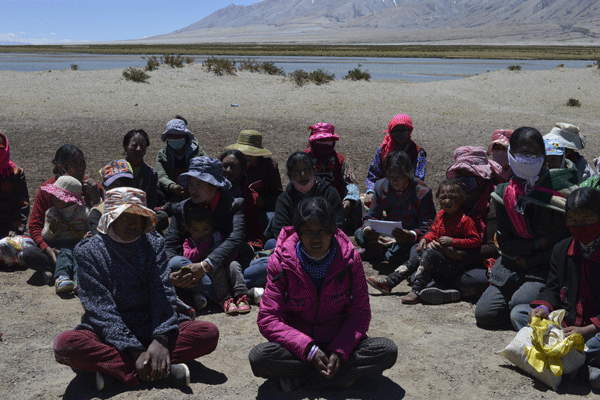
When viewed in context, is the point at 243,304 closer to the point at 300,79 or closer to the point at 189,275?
the point at 189,275

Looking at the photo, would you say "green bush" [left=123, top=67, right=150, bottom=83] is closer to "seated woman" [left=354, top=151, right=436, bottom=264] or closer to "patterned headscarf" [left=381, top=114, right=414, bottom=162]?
"patterned headscarf" [left=381, top=114, right=414, bottom=162]

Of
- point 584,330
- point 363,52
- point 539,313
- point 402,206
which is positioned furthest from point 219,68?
point 363,52

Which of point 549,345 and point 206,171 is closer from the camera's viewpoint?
point 549,345

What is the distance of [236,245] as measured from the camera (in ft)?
17.5

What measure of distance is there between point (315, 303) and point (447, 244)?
2058 millimetres

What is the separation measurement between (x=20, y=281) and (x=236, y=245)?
2.49m

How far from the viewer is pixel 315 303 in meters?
3.79

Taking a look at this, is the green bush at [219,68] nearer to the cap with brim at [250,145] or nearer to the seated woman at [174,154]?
the seated woman at [174,154]

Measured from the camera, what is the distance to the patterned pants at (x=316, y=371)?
12.1 feet

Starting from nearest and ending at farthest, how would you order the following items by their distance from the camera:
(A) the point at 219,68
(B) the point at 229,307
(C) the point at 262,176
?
(B) the point at 229,307 < (C) the point at 262,176 < (A) the point at 219,68

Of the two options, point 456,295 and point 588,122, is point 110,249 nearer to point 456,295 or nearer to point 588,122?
point 456,295

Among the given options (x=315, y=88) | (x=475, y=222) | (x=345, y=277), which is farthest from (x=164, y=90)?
(x=345, y=277)

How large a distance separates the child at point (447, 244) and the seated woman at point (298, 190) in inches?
40.1

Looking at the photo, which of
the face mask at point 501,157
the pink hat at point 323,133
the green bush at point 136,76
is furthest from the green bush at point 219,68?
the face mask at point 501,157
